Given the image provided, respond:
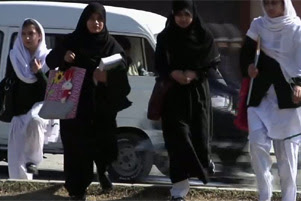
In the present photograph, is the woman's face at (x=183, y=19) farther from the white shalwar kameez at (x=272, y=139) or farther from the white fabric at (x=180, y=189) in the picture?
the white fabric at (x=180, y=189)

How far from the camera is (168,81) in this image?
694cm

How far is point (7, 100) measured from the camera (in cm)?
813

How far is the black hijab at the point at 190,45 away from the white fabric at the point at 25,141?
173 cm

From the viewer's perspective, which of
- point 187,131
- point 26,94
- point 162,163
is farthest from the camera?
point 162,163

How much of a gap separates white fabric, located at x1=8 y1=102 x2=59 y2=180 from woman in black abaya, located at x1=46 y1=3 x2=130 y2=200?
0.90 metres

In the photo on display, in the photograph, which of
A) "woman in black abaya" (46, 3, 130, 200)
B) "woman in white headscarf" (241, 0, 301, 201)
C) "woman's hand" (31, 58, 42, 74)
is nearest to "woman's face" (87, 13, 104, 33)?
"woman in black abaya" (46, 3, 130, 200)

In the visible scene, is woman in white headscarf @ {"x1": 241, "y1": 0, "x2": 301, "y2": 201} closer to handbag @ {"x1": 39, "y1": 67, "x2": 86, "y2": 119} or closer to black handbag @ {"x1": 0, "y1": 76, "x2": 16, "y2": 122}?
handbag @ {"x1": 39, "y1": 67, "x2": 86, "y2": 119}

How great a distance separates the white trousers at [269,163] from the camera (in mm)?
6590

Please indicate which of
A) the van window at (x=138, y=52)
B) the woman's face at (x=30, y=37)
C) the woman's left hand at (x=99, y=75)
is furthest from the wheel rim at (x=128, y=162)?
the woman's left hand at (x=99, y=75)

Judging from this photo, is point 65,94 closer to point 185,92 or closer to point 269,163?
point 185,92

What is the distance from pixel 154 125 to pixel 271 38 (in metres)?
3.55

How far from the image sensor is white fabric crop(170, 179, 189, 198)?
7.00 meters

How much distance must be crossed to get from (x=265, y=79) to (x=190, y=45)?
660mm

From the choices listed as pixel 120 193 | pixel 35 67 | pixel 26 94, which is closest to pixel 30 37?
pixel 35 67
